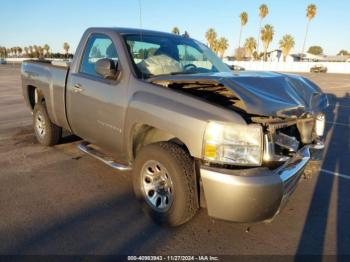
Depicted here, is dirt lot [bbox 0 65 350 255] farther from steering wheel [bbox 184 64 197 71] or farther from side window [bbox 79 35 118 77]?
steering wheel [bbox 184 64 197 71]

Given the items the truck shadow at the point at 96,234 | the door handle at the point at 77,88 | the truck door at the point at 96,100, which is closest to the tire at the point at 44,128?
the truck door at the point at 96,100

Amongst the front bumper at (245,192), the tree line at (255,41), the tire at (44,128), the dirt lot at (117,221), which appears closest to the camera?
the front bumper at (245,192)

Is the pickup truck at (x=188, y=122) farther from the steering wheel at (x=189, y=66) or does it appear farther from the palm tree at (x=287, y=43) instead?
Answer: the palm tree at (x=287, y=43)

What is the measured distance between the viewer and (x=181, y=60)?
4328mm

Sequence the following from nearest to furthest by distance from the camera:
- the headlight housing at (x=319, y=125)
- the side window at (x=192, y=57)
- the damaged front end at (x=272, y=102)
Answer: the damaged front end at (x=272, y=102), the headlight housing at (x=319, y=125), the side window at (x=192, y=57)

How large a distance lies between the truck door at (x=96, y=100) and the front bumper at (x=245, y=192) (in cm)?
142

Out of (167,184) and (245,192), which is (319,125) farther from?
(167,184)

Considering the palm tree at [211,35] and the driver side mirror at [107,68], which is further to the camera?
the palm tree at [211,35]

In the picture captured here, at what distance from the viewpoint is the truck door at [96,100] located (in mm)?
3705

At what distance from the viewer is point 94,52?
4.42 meters

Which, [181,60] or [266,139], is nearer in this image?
[266,139]

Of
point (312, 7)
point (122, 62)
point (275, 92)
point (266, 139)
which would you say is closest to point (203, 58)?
point (122, 62)

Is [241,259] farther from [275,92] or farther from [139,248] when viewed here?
[275,92]

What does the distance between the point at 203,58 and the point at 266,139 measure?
233 centimetres
